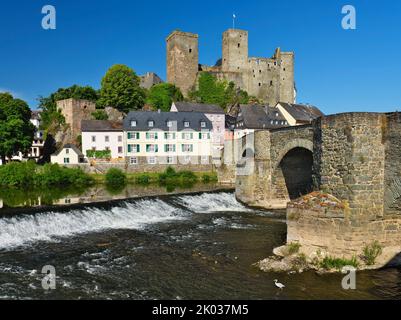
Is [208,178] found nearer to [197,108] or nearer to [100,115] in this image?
[197,108]

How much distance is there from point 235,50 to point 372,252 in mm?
58020

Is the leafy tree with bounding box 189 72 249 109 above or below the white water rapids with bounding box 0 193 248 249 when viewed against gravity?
above

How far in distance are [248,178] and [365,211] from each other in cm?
1233

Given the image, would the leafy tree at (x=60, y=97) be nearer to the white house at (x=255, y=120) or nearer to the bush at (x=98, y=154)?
the bush at (x=98, y=154)

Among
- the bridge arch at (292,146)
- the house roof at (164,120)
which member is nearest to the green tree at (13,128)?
the house roof at (164,120)

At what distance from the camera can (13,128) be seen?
135 ft

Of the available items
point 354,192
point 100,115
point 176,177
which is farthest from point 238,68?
point 354,192

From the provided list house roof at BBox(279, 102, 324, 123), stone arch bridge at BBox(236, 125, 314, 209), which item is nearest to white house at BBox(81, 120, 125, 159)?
stone arch bridge at BBox(236, 125, 314, 209)

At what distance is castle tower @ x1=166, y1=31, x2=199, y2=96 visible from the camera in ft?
202

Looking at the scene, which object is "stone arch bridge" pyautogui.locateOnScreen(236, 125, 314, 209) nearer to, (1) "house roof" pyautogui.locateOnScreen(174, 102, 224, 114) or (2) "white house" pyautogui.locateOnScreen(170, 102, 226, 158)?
(2) "white house" pyautogui.locateOnScreen(170, 102, 226, 158)

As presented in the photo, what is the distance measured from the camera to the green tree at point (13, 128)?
1583 inches

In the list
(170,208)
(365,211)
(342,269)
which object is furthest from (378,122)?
(170,208)

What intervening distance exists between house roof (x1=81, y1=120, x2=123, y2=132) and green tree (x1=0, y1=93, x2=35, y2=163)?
265 inches

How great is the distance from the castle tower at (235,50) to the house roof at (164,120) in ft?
74.4
